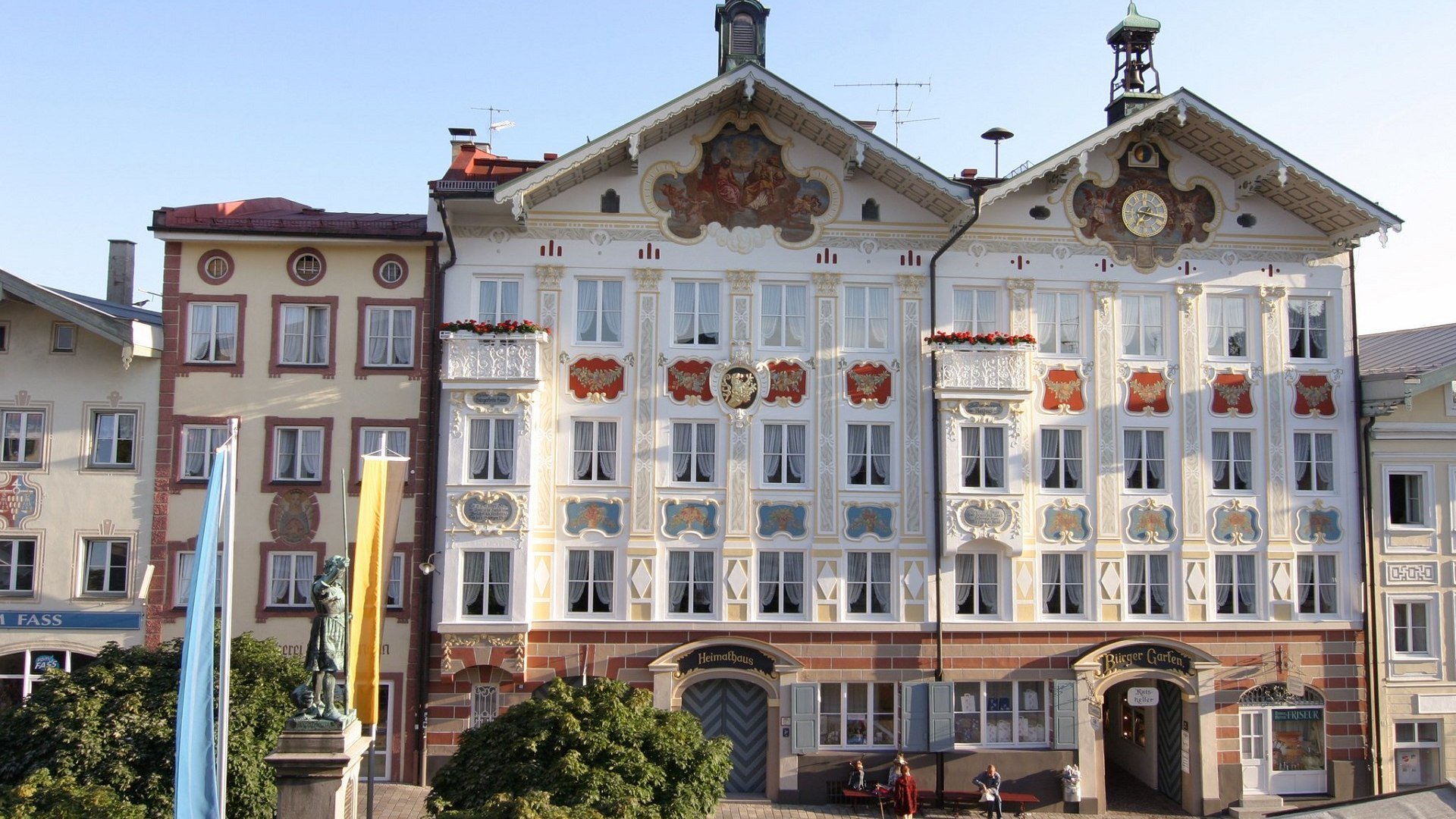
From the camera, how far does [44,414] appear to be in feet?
95.9

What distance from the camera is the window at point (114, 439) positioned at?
96.3 feet

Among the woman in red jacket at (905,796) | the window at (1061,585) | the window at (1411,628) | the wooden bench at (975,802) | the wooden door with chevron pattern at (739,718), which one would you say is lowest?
the wooden bench at (975,802)

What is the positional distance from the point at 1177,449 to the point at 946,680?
8531 millimetres

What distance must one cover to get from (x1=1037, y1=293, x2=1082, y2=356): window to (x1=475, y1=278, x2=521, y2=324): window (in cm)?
1343

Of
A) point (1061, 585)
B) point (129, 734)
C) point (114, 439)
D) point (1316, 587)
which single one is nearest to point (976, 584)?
point (1061, 585)

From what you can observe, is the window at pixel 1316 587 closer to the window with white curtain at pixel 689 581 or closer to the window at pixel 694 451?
the window with white curtain at pixel 689 581

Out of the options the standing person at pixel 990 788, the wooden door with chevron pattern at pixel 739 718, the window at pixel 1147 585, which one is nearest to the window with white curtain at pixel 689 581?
the wooden door with chevron pattern at pixel 739 718

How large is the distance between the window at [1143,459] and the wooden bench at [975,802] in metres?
8.35

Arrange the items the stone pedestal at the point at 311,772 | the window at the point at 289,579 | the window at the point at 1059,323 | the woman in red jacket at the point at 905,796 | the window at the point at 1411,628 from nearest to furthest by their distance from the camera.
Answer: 1. the stone pedestal at the point at 311,772
2. the woman in red jacket at the point at 905,796
3. the window at the point at 289,579
4. the window at the point at 1059,323
5. the window at the point at 1411,628

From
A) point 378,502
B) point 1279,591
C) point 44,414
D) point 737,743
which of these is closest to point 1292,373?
point 1279,591

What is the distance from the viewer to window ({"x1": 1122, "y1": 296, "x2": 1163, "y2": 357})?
3133 centimetres

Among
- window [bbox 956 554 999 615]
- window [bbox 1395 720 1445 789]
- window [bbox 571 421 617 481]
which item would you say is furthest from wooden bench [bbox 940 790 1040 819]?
window [bbox 571 421 617 481]

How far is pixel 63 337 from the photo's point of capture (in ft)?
96.6

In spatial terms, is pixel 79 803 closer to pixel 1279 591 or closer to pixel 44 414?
pixel 44 414
